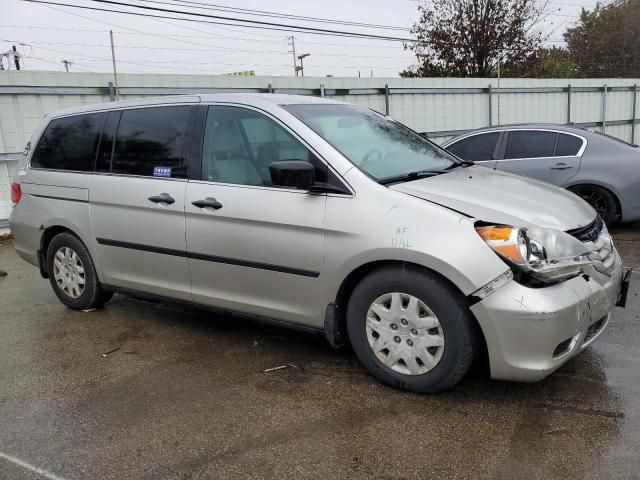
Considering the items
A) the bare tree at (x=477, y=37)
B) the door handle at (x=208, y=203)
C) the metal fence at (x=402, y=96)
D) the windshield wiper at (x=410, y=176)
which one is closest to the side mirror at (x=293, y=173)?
the windshield wiper at (x=410, y=176)

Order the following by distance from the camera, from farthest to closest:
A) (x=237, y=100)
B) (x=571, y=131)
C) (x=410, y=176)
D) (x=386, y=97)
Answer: (x=386, y=97) → (x=571, y=131) → (x=237, y=100) → (x=410, y=176)

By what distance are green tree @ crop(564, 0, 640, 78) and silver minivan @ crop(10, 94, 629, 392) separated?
4393 cm

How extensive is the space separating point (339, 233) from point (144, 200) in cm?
164

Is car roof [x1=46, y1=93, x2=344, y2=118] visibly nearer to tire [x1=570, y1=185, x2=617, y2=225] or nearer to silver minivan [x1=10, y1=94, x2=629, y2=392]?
silver minivan [x1=10, y1=94, x2=629, y2=392]

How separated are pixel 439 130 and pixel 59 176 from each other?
1042 centimetres

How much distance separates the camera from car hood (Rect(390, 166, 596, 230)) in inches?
125

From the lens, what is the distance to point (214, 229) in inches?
152

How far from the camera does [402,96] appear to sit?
13.1 meters

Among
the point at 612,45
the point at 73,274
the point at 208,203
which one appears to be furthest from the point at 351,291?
the point at 612,45

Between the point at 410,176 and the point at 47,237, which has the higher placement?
the point at 410,176

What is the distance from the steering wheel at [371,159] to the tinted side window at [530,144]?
14.3 ft

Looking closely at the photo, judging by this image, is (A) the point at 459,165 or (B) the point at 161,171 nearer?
(B) the point at 161,171

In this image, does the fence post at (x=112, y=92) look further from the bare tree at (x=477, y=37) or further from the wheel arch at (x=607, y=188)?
the bare tree at (x=477, y=37)

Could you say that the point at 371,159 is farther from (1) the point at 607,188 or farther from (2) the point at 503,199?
(1) the point at 607,188
